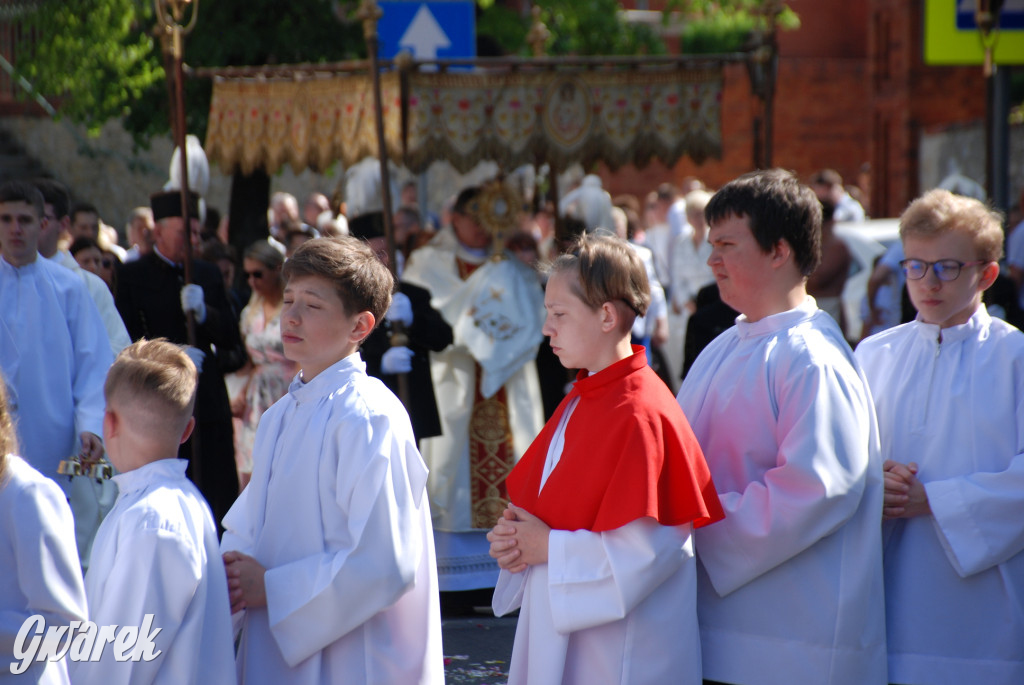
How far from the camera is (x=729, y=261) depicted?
302 centimetres

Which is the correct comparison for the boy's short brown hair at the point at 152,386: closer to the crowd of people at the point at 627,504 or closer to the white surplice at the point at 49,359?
the crowd of people at the point at 627,504

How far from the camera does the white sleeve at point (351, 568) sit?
2816mm

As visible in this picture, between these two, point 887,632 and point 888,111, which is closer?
point 887,632

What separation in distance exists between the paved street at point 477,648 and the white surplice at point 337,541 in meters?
1.89

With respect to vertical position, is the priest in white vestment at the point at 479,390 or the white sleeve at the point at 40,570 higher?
the white sleeve at the point at 40,570

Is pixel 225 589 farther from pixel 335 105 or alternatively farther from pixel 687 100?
pixel 687 100

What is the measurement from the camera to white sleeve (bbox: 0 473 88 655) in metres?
2.45

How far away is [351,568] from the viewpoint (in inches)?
111

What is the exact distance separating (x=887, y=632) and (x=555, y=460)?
41.2 inches

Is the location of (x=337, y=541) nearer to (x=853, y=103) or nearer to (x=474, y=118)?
(x=474, y=118)

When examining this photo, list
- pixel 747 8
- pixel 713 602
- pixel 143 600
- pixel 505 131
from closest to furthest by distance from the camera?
pixel 143 600 → pixel 713 602 → pixel 505 131 → pixel 747 8

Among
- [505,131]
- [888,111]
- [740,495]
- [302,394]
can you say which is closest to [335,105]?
[505,131]

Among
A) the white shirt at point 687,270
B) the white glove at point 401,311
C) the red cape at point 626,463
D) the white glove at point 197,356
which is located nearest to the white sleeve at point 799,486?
the red cape at point 626,463

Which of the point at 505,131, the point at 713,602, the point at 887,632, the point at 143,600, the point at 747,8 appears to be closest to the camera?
the point at 143,600
